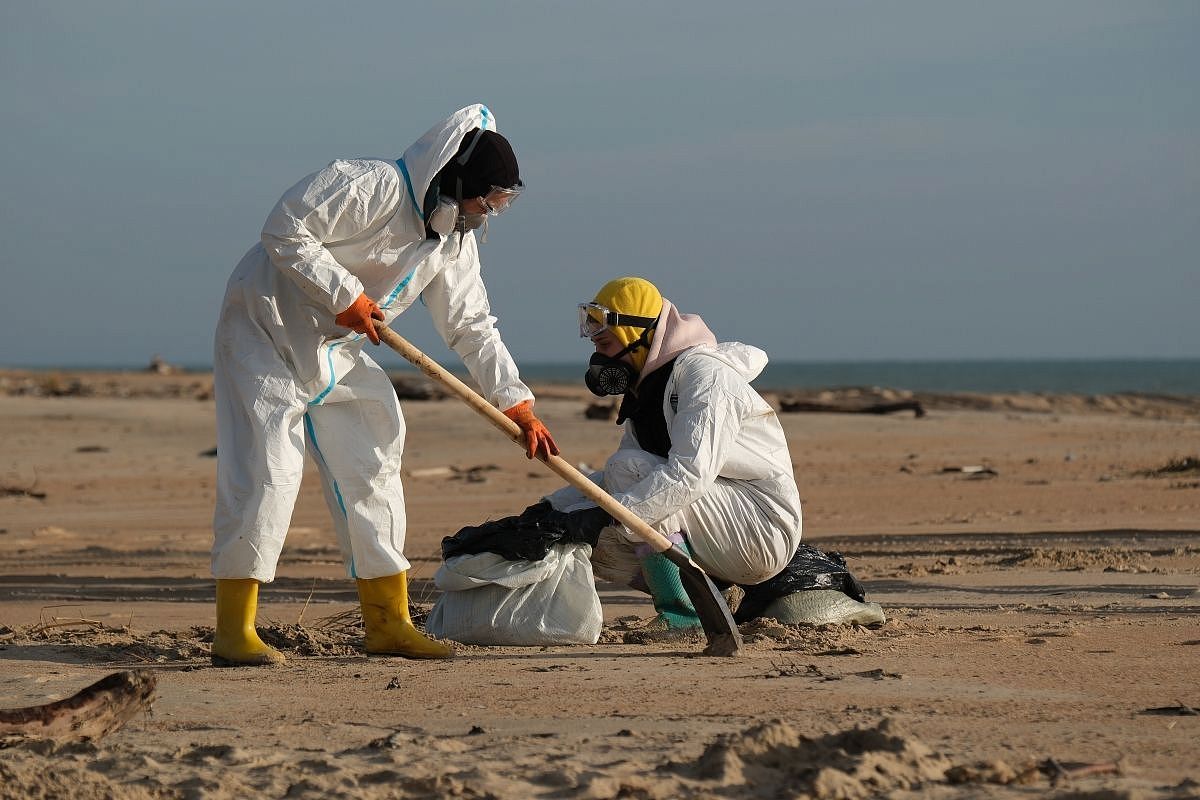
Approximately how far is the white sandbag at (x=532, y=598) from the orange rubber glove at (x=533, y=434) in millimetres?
374

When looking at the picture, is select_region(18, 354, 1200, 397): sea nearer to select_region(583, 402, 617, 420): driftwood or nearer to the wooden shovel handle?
select_region(583, 402, 617, 420): driftwood

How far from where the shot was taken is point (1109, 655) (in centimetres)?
505

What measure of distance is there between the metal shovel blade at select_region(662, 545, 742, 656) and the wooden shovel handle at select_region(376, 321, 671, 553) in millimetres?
90

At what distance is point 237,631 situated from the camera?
5145 millimetres

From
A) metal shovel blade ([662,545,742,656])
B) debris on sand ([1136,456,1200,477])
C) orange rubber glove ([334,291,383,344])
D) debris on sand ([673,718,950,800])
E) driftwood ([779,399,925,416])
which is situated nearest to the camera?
debris on sand ([673,718,950,800])

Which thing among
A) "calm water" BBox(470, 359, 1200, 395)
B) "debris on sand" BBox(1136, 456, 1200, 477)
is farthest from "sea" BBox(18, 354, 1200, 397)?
"debris on sand" BBox(1136, 456, 1200, 477)

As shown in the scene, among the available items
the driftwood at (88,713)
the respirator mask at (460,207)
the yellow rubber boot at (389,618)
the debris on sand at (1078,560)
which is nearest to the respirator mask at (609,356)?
the respirator mask at (460,207)

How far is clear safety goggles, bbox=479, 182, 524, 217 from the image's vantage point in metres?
5.26

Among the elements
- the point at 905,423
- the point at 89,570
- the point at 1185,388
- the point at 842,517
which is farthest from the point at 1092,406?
the point at 1185,388

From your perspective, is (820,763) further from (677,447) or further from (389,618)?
(389,618)

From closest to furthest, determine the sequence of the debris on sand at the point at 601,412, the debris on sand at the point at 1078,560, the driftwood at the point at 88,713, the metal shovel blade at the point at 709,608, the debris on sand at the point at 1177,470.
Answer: the driftwood at the point at 88,713
the metal shovel blade at the point at 709,608
the debris on sand at the point at 1078,560
the debris on sand at the point at 1177,470
the debris on sand at the point at 601,412

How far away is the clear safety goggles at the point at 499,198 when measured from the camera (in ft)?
17.3

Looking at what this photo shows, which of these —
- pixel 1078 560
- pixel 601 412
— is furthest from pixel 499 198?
pixel 601 412

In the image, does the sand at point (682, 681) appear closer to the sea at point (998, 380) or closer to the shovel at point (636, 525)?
the shovel at point (636, 525)
